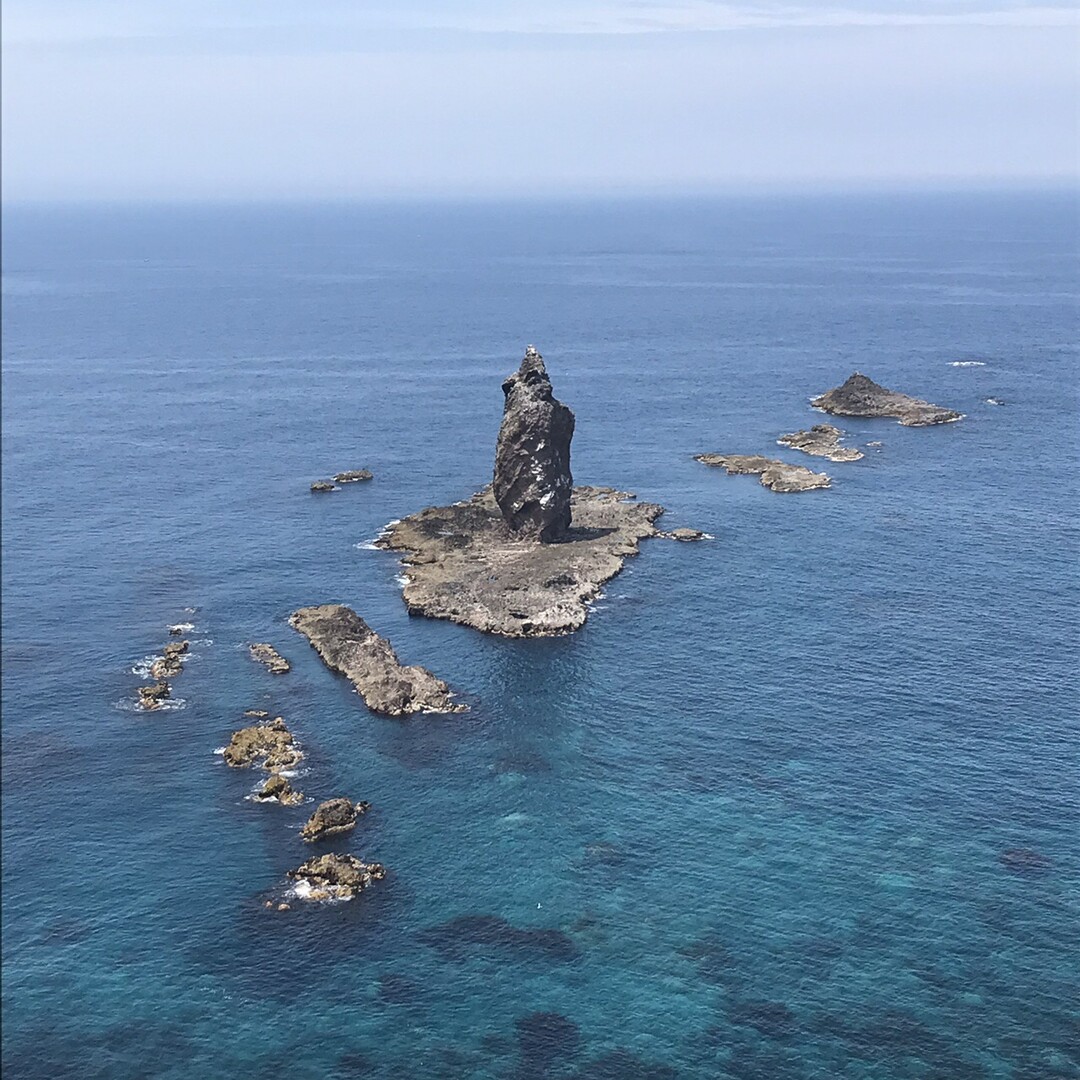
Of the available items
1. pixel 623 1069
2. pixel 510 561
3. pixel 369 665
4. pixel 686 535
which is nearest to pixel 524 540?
pixel 510 561

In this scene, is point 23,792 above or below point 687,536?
below

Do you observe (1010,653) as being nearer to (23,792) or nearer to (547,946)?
(547,946)

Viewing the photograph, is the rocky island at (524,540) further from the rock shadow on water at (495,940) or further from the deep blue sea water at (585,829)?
the rock shadow on water at (495,940)

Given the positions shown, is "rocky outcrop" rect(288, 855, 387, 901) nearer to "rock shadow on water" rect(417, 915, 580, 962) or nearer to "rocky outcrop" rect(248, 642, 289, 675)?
"rock shadow on water" rect(417, 915, 580, 962)

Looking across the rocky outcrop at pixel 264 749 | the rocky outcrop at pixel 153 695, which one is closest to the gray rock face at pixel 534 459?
the rocky outcrop at pixel 153 695

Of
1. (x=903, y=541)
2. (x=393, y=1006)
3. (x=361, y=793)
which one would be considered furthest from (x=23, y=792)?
(x=903, y=541)

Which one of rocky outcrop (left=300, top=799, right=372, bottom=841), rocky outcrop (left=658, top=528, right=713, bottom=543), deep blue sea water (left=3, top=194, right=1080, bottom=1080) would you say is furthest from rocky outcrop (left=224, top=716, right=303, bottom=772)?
rocky outcrop (left=658, top=528, right=713, bottom=543)
